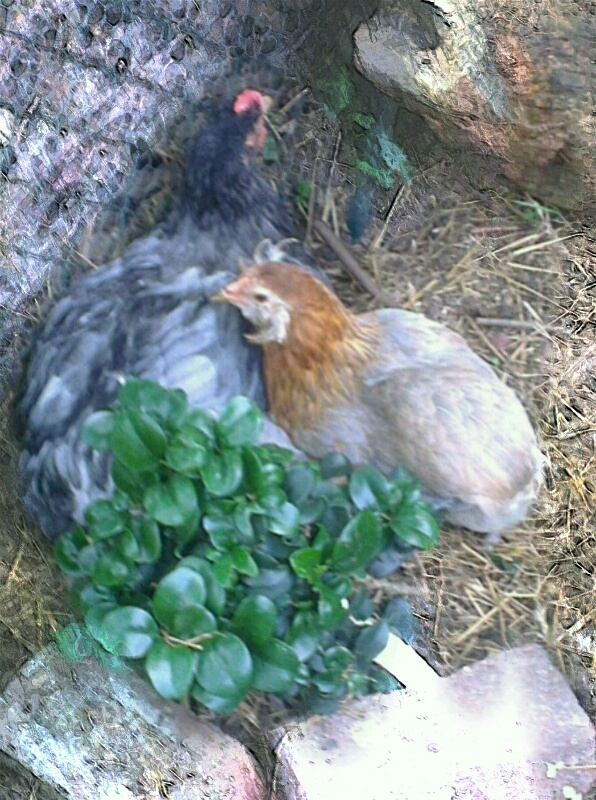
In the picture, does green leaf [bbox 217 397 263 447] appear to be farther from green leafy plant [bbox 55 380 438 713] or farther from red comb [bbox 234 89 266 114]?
red comb [bbox 234 89 266 114]

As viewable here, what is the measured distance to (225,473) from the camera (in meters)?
0.86

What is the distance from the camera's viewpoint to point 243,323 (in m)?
0.89

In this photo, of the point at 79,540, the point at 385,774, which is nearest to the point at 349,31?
the point at 79,540

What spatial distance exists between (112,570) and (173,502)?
0.42ft

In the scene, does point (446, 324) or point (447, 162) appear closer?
point (446, 324)

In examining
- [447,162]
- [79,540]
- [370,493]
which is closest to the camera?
[370,493]

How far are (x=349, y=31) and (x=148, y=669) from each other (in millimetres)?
852

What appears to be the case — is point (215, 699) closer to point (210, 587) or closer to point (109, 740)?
point (210, 587)

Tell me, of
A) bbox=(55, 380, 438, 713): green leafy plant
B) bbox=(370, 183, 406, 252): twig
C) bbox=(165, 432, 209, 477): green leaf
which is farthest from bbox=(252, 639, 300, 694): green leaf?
bbox=(370, 183, 406, 252): twig

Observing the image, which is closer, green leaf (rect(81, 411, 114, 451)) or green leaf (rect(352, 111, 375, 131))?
green leaf (rect(81, 411, 114, 451))

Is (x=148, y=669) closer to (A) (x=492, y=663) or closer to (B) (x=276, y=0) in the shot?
(A) (x=492, y=663)

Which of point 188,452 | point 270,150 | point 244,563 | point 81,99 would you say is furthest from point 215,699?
point 81,99

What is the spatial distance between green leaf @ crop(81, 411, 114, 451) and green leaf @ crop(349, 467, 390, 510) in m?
0.29

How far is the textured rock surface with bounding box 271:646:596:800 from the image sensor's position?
0.95 m
